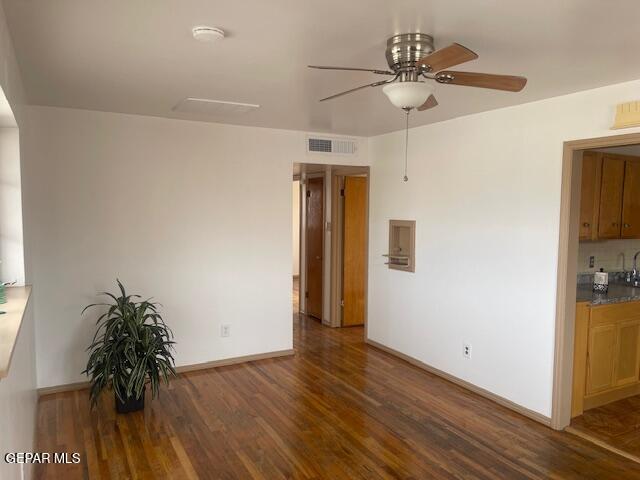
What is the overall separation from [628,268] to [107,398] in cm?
484

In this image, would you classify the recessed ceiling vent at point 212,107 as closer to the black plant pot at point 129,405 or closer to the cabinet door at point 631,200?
the black plant pot at point 129,405

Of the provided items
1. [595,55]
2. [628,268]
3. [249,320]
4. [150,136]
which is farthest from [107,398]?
[628,268]

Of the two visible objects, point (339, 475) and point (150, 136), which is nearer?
point (339, 475)

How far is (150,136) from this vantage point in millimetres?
4160

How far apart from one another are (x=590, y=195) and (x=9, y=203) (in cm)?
402

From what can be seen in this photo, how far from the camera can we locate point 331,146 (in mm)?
5039

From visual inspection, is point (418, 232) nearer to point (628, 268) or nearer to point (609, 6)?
point (628, 268)

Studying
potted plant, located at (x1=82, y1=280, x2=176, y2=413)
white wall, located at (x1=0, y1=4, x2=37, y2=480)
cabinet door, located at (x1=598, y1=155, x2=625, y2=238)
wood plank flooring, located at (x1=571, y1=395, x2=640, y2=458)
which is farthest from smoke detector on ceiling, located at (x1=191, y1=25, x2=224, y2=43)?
wood plank flooring, located at (x1=571, y1=395, x2=640, y2=458)

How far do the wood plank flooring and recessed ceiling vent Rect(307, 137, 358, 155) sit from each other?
3.24m

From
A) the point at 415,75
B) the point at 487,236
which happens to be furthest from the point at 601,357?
the point at 415,75

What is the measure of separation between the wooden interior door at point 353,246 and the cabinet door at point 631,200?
2.90m

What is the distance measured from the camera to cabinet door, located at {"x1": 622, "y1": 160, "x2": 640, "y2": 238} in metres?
3.90

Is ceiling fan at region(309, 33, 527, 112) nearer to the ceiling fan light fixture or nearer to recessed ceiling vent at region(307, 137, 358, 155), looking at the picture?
the ceiling fan light fixture

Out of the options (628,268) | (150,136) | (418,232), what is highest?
(150,136)
